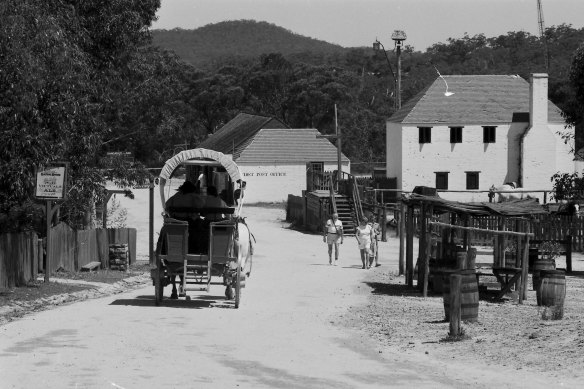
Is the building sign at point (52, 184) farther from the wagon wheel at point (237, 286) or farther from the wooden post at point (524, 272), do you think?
the wooden post at point (524, 272)

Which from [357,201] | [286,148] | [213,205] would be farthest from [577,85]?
[286,148]

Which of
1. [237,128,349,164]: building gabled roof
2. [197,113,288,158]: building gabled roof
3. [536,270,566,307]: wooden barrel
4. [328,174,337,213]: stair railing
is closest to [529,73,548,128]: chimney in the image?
[237,128,349,164]: building gabled roof

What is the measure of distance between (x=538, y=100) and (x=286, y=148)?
62.0ft

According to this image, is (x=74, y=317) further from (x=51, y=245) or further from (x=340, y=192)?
(x=340, y=192)

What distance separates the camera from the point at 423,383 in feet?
49.1

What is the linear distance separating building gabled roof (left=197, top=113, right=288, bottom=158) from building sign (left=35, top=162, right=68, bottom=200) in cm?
5664

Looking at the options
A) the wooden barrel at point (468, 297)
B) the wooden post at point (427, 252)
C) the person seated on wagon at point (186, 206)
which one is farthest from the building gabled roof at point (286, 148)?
the wooden barrel at point (468, 297)

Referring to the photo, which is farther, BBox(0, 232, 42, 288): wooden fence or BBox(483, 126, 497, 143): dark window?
BBox(483, 126, 497, 143): dark window

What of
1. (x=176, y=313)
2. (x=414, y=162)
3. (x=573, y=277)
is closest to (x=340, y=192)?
(x=414, y=162)

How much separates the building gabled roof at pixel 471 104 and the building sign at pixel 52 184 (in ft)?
166

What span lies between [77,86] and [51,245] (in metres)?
4.13

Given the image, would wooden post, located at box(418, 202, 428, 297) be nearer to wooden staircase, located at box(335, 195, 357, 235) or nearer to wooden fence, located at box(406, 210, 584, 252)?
wooden fence, located at box(406, 210, 584, 252)

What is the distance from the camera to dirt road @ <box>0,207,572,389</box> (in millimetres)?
14820

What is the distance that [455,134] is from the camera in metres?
75.8
